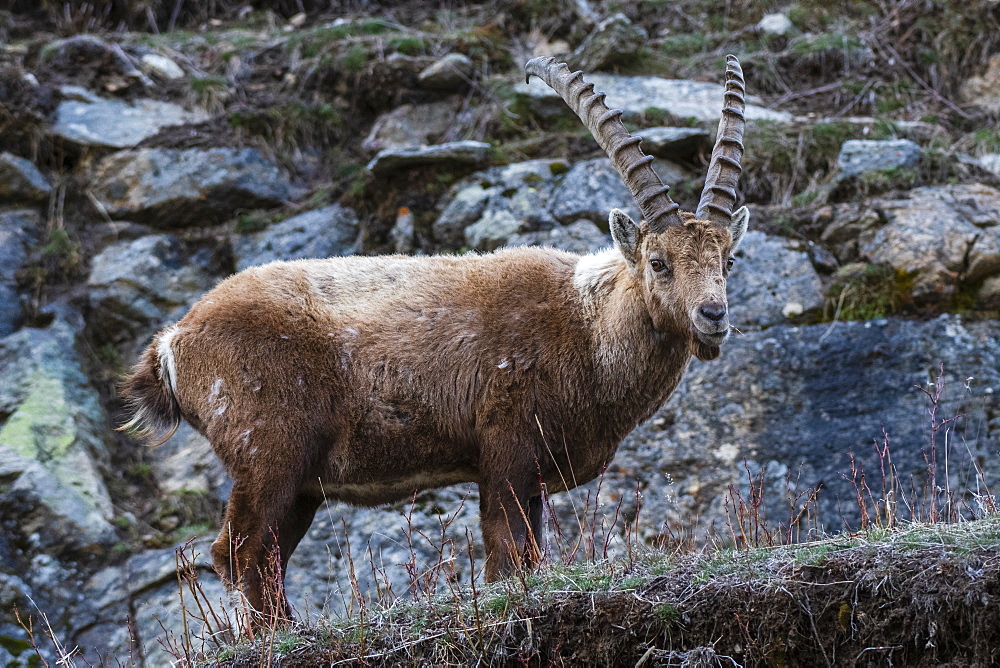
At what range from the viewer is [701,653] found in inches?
161

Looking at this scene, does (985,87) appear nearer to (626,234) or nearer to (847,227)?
(847,227)

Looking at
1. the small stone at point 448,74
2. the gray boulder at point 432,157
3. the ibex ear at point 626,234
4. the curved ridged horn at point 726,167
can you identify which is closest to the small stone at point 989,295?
the curved ridged horn at point 726,167

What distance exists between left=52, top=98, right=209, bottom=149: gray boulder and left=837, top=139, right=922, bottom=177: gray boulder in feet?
24.4

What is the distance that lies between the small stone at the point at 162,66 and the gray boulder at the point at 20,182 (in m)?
2.23

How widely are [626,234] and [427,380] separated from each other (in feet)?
5.37

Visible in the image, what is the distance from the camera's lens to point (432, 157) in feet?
33.9

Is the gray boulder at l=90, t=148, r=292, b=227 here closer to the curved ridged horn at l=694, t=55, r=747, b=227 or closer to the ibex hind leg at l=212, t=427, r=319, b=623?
the ibex hind leg at l=212, t=427, r=319, b=623

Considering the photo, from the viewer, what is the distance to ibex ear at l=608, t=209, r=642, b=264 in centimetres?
621

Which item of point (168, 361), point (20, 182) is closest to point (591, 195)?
point (168, 361)

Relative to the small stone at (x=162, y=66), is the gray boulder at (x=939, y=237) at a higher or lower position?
lower

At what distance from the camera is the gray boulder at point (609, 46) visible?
39.4 feet

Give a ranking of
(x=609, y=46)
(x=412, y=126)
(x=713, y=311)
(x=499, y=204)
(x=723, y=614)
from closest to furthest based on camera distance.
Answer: (x=723, y=614)
(x=713, y=311)
(x=499, y=204)
(x=412, y=126)
(x=609, y=46)

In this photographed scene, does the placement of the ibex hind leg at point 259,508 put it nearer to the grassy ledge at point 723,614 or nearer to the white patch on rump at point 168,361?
the white patch on rump at point 168,361

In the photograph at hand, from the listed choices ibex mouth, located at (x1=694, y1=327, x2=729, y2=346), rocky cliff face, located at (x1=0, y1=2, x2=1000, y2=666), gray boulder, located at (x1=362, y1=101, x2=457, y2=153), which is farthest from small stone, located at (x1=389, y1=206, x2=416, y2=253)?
ibex mouth, located at (x1=694, y1=327, x2=729, y2=346)
